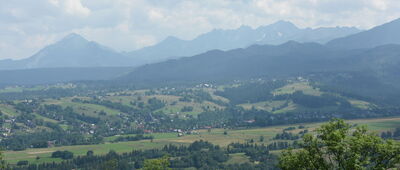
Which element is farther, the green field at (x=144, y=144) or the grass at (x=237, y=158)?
the green field at (x=144, y=144)

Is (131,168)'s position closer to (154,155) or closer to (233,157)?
(154,155)

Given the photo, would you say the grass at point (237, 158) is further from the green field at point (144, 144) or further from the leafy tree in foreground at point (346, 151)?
the leafy tree in foreground at point (346, 151)

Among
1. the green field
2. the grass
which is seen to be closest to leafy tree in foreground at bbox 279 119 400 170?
the grass

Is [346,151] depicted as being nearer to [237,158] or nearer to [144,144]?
[237,158]

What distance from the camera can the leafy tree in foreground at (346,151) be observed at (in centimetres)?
3588

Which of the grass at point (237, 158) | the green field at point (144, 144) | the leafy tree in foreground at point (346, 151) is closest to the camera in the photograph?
the leafy tree in foreground at point (346, 151)

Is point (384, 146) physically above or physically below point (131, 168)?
above

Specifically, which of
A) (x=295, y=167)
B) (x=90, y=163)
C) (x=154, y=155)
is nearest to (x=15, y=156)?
(x=90, y=163)

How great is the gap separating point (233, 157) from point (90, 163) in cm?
4057

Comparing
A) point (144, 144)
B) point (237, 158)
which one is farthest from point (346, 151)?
point (144, 144)

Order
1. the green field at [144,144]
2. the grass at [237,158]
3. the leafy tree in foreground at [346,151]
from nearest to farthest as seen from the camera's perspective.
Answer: the leafy tree in foreground at [346,151] → the grass at [237,158] → the green field at [144,144]

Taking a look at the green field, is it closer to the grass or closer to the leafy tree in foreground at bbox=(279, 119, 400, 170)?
the grass

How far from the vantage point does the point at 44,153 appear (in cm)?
16300

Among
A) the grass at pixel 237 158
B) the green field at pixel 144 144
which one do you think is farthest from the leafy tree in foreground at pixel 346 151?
the green field at pixel 144 144
